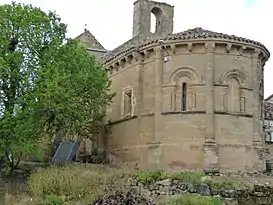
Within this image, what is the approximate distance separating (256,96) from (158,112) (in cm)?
545

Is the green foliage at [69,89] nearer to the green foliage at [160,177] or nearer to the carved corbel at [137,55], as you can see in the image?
the carved corbel at [137,55]

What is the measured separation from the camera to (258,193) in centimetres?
1816

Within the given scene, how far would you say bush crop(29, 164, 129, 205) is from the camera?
1642 centimetres

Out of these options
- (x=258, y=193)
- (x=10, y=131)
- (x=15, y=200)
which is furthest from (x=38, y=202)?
(x=258, y=193)

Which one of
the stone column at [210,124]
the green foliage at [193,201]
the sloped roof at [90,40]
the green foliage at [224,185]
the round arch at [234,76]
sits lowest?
the green foliage at [193,201]

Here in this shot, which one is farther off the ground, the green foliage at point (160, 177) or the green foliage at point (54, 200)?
the green foliage at point (160, 177)

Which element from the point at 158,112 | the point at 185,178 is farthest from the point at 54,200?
the point at 158,112

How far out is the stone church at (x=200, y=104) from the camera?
24203 millimetres

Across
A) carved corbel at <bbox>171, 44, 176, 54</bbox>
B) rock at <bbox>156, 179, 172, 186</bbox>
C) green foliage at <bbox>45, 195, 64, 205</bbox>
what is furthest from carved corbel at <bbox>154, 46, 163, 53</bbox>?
green foliage at <bbox>45, 195, 64, 205</bbox>

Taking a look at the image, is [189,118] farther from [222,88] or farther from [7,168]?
[7,168]

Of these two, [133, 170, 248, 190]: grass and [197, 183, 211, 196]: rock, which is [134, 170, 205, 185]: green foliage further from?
[197, 183, 211, 196]: rock

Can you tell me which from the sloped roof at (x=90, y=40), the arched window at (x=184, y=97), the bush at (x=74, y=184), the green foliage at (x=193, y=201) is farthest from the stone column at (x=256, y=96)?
the sloped roof at (x=90, y=40)

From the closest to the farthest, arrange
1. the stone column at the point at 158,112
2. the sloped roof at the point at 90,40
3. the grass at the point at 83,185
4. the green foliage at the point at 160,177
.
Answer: the grass at the point at 83,185 < the green foliage at the point at 160,177 < the stone column at the point at 158,112 < the sloped roof at the point at 90,40

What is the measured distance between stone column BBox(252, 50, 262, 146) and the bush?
9.45 m
